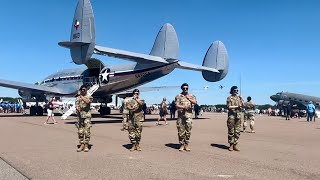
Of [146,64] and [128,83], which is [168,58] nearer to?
[146,64]

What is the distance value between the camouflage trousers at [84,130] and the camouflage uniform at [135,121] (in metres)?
1.26

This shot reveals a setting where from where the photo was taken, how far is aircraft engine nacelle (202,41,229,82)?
101 ft

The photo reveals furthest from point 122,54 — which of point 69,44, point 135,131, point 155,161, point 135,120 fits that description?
point 155,161

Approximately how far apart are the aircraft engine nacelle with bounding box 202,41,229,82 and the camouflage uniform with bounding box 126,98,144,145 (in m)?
20.5

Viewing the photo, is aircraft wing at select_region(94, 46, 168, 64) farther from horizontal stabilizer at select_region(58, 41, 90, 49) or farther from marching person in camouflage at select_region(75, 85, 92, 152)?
marching person in camouflage at select_region(75, 85, 92, 152)

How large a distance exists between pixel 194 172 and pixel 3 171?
394cm

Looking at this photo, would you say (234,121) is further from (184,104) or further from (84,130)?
(84,130)

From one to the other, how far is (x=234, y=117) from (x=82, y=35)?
41.3ft

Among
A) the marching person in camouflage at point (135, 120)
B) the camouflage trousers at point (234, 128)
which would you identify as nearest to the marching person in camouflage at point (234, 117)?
the camouflage trousers at point (234, 128)

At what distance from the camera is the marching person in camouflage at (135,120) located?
10867 mm

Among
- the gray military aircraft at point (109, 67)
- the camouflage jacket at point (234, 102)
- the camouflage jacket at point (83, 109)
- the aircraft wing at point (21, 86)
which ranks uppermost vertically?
the gray military aircraft at point (109, 67)

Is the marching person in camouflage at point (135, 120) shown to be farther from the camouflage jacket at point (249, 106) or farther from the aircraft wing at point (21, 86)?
the aircraft wing at point (21, 86)

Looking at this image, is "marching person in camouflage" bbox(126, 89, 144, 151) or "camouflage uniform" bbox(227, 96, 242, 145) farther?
"camouflage uniform" bbox(227, 96, 242, 145)

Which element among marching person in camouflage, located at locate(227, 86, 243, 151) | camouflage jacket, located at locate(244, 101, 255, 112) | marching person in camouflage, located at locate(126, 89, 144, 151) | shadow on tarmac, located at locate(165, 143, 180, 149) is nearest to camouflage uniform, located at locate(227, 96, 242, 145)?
marching person in camouflage, located at locate(227, 86, 243, 151)
